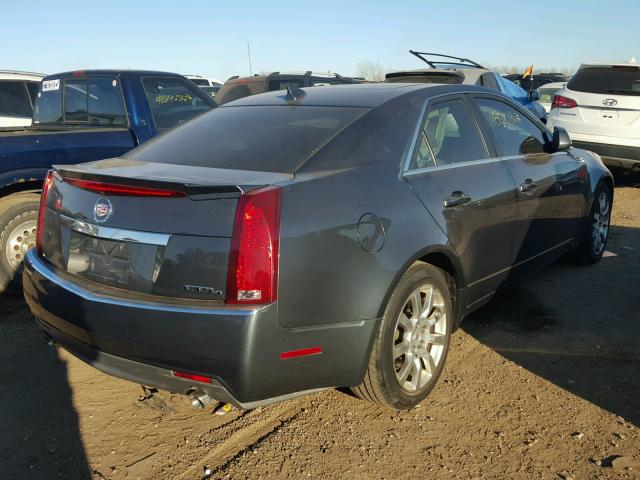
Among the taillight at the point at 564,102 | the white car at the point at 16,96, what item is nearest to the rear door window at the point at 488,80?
the taillight at the point at 564,102

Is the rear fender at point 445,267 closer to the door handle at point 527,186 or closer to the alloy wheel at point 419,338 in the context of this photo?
the alloy wheel at point 419,338

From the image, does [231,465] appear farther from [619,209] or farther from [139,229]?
[619,209]

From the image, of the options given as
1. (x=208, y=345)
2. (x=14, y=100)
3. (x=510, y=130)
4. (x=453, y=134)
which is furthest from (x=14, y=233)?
(x=14, y=100)

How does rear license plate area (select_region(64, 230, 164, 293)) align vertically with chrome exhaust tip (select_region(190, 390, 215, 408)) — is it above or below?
above

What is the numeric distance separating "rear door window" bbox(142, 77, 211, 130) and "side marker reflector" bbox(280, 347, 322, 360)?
11.7 feet

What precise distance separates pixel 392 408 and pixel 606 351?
162 centimetres

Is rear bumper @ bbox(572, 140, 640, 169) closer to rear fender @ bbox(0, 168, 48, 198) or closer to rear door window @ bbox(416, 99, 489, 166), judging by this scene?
rear door window @ bbox(416, 99, 489, 166)

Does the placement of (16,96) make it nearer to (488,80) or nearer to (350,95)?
(488,80)

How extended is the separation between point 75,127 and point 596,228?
509cm

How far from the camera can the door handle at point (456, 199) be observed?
324cm

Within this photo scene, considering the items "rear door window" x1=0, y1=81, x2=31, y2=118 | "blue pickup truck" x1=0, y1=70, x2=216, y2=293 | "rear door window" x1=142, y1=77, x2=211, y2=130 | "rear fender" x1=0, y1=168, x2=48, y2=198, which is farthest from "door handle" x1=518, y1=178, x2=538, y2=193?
"rear door window" x1=0, y1=81, x2=31, y2=118

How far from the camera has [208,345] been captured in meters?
2.36

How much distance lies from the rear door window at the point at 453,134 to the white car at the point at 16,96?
7.58m

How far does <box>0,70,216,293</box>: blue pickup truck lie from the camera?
4.69 meters
